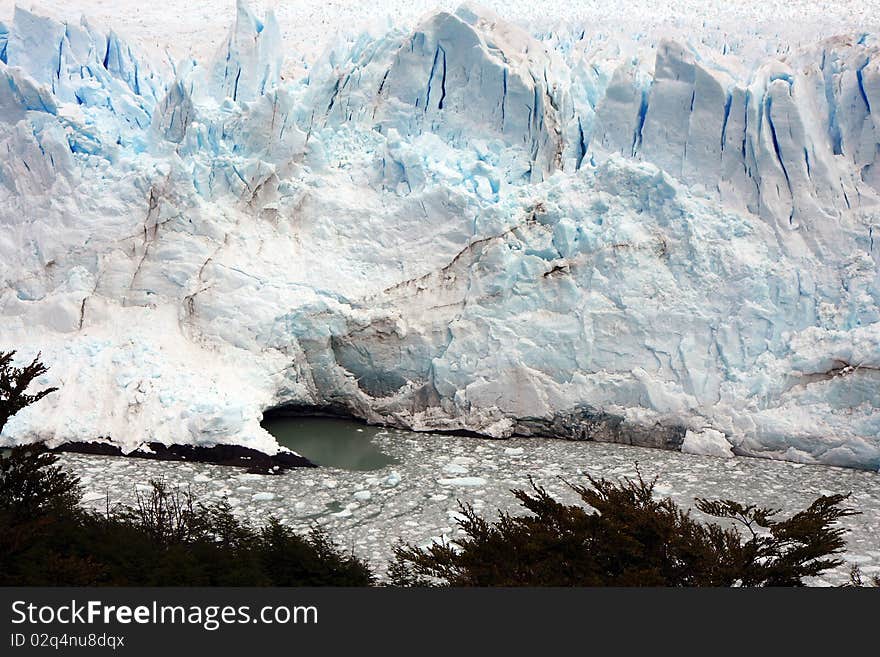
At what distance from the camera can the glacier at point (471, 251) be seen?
378 inches

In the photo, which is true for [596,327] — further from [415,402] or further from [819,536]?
[819,536]

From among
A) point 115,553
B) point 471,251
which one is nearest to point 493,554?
point 115,553

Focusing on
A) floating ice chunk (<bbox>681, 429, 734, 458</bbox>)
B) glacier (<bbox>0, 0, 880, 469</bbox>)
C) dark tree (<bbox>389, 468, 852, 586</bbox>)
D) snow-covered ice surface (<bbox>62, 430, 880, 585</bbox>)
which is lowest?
dark tree (<bbox>389, 468, 852, 586</bbox>)

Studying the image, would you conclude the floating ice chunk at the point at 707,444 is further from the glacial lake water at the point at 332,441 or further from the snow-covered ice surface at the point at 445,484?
the glacial lake water at the point at 332,441

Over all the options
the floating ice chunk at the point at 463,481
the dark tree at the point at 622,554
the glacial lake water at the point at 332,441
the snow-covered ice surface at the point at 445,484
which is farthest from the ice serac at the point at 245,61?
the dark tree at the point at 622,554

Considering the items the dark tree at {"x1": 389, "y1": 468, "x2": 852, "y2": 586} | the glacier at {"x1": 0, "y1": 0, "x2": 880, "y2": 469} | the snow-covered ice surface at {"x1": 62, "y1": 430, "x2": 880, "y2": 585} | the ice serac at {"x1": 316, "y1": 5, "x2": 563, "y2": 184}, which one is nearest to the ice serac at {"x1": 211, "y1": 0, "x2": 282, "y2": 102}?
the glacier at {"x1": 0, "y1": 0, "x2": 880, "y2": 469}

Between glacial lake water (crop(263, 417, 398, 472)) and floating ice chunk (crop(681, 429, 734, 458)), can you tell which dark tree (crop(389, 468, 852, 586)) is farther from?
floating ice chunk (crop(681, 429, 734, 458))

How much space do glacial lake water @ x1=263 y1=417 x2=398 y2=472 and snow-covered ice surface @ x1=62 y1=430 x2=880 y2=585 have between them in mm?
246

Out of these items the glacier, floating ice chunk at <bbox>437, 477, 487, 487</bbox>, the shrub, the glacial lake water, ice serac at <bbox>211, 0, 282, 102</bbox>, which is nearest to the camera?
the shrub

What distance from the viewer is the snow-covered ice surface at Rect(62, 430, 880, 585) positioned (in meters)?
7.14

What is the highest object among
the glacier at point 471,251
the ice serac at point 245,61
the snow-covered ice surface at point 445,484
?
the ice serac at point 245,61

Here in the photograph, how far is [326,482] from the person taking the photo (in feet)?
26.8

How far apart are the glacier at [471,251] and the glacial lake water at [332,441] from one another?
26 centimetres

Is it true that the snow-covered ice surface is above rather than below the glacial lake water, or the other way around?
below
